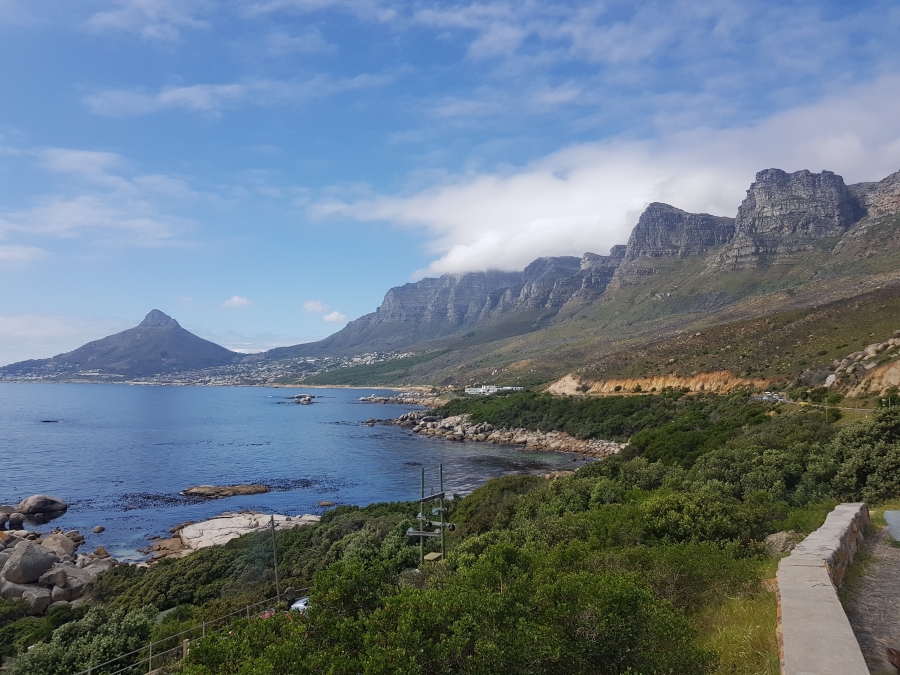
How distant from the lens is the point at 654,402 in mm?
57562

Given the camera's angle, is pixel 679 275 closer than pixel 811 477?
No

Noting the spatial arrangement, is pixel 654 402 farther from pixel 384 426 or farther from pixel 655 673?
pixel 655 673

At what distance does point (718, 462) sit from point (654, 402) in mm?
38145

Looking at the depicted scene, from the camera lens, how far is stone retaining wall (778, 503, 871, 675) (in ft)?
15.0

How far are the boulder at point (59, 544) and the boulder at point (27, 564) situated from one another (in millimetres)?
3708

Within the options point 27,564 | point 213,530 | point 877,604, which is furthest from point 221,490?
point 877,604

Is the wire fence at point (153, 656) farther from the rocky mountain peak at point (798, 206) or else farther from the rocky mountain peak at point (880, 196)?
the rocky mountain peak at point (798, 206)

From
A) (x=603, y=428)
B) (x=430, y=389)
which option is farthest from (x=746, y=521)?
(x=430, y=389)

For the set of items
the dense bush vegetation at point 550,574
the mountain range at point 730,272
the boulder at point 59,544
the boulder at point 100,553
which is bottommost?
the boulder at point 100,553

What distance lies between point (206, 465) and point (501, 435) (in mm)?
36265

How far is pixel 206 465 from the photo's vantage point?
193 ft

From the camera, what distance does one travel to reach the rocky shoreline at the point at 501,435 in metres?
56.0

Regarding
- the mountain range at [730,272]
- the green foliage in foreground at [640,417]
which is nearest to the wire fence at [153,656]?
the green foliage in foreground at [640,417]

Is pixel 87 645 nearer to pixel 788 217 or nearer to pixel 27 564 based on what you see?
pixel 27 564
